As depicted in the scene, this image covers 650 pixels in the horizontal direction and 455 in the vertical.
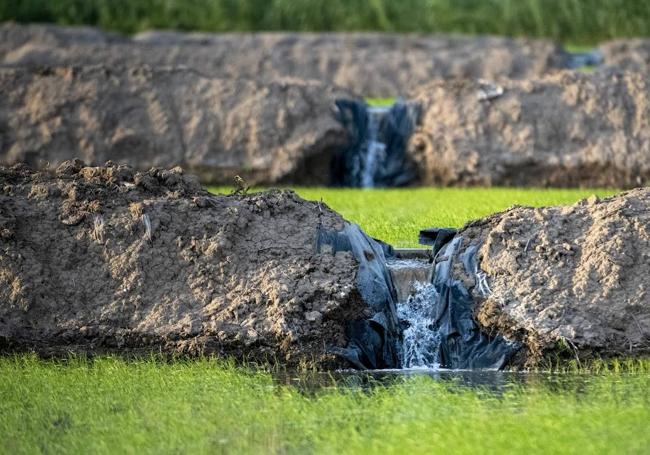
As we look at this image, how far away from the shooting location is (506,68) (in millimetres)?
25562

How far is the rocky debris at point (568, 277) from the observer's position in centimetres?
966

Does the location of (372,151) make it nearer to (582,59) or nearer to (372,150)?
(372,150)

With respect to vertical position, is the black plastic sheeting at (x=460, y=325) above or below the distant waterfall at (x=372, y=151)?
above

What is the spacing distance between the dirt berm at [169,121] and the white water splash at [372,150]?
41 centimetres

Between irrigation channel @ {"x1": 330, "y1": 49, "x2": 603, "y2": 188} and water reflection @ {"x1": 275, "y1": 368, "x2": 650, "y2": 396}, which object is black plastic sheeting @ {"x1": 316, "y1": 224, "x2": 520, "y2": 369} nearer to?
water reflection @ {"x1": 275, "y1": 368, "x2": 650, "y2": 396}

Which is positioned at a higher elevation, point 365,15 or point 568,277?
point 568,277

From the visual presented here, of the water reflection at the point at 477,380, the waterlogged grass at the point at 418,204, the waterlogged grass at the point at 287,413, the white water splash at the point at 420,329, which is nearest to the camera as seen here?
the waterlogged grass at the point at 287,413

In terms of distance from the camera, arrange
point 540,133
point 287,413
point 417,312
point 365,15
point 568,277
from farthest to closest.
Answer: point 365,15, point 540,133, point 417,312, point 568,277, point 287,413

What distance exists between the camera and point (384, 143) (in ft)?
60.9

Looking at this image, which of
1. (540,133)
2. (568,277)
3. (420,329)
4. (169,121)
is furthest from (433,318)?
(169,121)

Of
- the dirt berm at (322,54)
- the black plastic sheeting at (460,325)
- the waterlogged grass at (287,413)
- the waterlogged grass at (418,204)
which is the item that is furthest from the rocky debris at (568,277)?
the dirt berm at (322,54)

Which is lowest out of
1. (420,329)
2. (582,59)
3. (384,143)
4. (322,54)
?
(384,143)

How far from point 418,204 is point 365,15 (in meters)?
14.5

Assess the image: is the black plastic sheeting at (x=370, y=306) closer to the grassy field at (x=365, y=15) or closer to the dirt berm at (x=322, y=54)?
the dirt berm at (x=322, y=54)
